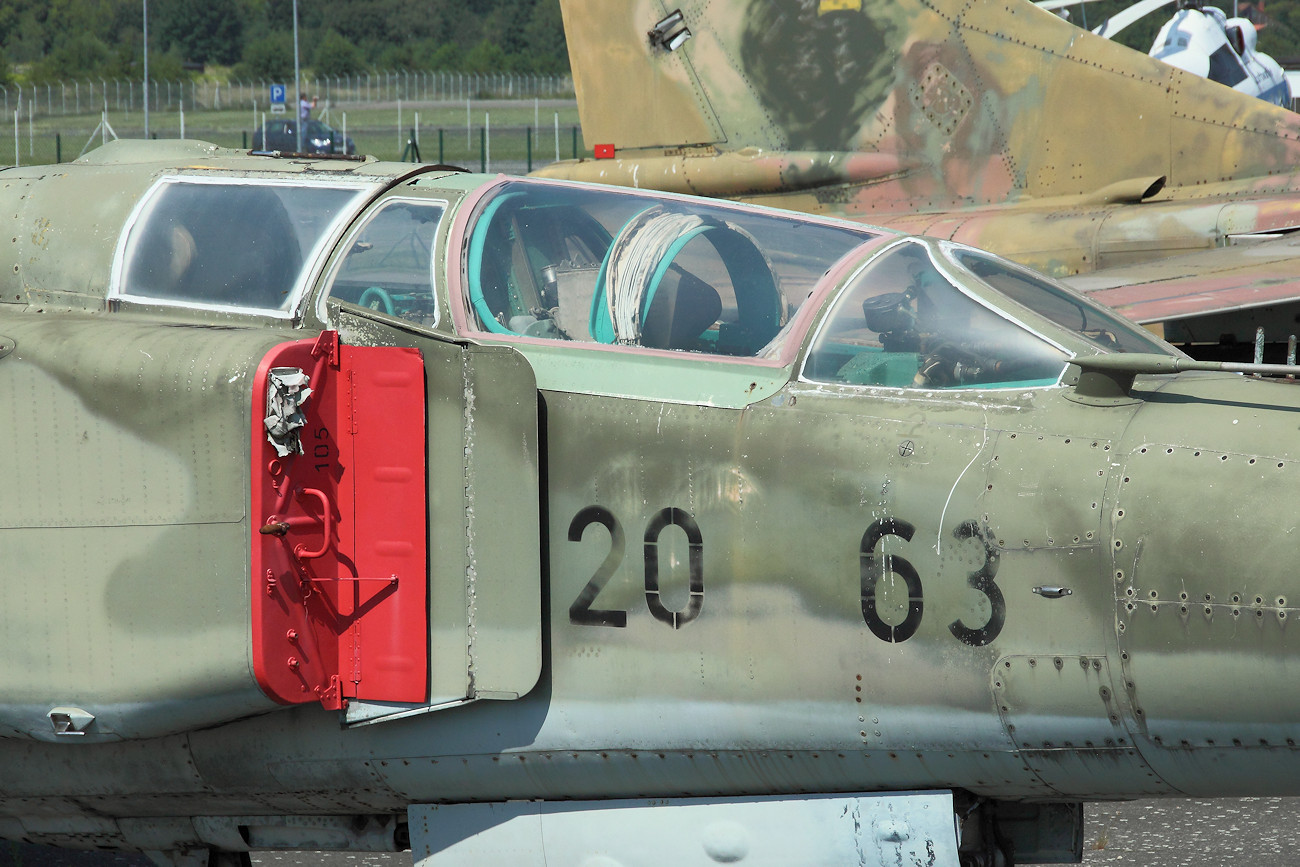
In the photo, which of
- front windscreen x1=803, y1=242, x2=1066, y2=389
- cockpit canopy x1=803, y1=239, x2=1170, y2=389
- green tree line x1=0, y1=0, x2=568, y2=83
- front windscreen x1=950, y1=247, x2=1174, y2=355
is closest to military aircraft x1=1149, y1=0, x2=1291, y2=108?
front windscreen x1=950, y1=247, x2=1174, y2=355

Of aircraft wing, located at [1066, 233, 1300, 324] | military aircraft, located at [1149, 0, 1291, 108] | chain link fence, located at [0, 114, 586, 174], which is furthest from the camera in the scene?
chain link fence, located at [0, 114, 586, 174]

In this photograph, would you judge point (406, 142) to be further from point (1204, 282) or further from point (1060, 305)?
point (1060, 305)

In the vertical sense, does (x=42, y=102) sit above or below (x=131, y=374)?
above

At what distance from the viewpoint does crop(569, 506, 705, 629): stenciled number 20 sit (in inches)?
144

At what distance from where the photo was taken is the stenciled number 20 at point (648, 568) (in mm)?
3662

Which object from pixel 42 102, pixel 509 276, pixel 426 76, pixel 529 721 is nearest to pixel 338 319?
pixel 509 276

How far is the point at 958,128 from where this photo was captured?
1046 centimetres

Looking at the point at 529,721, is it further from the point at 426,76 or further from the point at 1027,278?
the point at 426,76

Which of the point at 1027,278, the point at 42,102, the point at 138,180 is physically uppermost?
the point at 42,102

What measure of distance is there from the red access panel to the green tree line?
7058 centimetres

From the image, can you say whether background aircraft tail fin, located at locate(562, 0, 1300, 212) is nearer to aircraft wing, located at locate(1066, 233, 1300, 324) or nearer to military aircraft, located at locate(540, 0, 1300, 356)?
military aircraft, located at locate(540, 0, 1300, 356)

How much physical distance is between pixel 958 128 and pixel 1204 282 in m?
2.96

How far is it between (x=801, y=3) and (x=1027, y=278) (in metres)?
7.30

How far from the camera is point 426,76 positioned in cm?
6756
